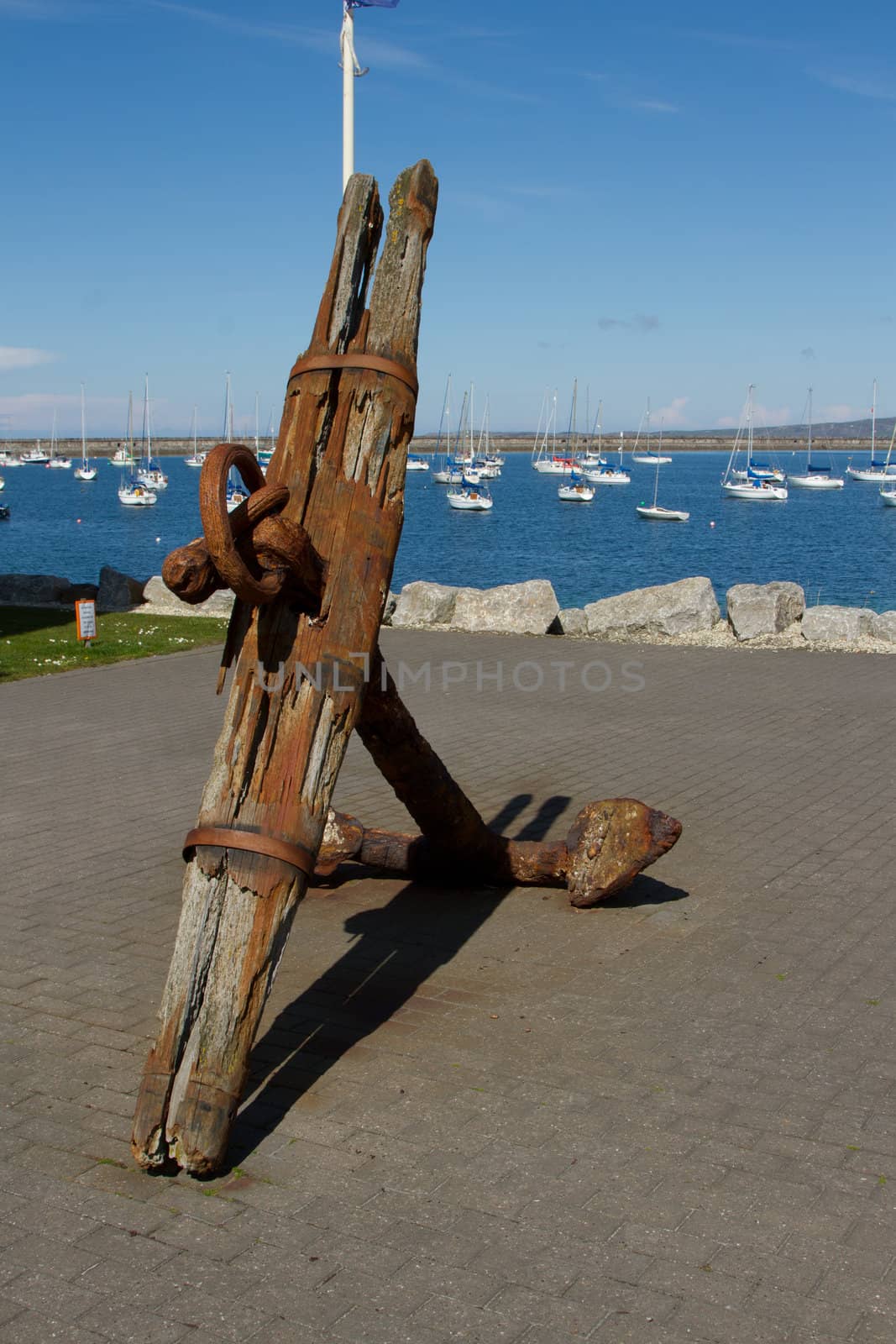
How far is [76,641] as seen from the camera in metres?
16.4

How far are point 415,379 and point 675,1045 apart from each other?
116 inches

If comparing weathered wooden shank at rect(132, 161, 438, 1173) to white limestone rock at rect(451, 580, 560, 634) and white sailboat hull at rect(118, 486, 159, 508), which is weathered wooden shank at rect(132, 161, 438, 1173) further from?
white sailboat hull at rect(118, 486, 159, 508)

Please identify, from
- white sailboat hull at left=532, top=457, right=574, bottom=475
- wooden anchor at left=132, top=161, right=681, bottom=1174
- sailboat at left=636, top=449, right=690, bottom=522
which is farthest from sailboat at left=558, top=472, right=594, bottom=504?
wooden anchor at left=132, top=161, right=681, bottom=1174

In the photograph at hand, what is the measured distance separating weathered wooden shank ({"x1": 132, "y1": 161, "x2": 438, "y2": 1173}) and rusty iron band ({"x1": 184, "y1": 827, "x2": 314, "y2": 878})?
26mm

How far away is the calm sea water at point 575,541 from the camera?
144ft

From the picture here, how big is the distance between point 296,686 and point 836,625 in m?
13.5

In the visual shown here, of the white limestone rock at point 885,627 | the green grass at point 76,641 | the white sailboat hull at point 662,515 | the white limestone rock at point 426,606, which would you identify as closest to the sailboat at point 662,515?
the white sailboat hull at point 662,515

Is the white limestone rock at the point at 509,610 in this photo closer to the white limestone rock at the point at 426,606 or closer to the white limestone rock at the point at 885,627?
the white limestone rock at the point at 426,606

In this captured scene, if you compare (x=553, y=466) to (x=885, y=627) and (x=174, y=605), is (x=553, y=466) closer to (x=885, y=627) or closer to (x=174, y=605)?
(x=174, y=605)

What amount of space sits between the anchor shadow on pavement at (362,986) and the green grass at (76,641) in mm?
8309

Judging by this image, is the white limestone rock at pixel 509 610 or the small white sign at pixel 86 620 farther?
the white limestone rock at pixel 509 610

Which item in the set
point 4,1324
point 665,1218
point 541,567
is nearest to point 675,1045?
point 665,1218

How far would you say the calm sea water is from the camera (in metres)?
43.8

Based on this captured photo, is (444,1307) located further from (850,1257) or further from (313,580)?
(313,580)
